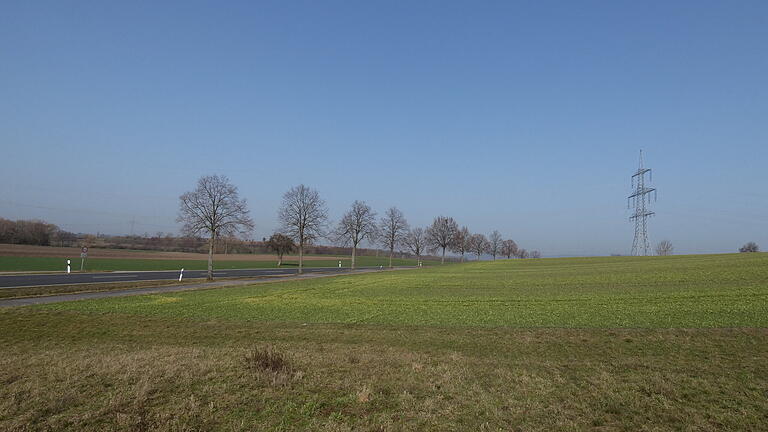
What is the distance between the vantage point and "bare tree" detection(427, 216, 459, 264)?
Result: 90.8 metres

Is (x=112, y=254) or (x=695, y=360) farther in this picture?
(x=112, y=254)

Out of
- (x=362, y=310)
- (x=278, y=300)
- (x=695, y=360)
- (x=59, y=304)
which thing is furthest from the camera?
(x=278, y=300)

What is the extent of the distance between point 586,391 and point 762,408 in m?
2.11

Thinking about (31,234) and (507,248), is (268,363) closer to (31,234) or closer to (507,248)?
(31,234)

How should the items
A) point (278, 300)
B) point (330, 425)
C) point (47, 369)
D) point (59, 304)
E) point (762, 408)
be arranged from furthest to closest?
point (278, 300)
point (59, 304)
point (47, 369)
point (762, 408)
point (330, 425)

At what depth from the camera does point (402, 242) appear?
265 ft

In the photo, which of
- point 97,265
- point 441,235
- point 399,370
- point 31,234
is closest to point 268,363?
point 399,370

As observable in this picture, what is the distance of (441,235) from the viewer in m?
90.8

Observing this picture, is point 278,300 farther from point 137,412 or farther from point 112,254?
point 112,254

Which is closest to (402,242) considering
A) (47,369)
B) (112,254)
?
(112,254)

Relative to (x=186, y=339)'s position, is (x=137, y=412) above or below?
above

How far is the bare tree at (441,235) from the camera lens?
298 feet

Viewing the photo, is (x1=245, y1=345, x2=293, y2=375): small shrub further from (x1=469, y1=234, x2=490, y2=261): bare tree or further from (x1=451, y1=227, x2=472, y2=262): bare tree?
(x1=469, y1=234, x2=490, y2=261): bare tree

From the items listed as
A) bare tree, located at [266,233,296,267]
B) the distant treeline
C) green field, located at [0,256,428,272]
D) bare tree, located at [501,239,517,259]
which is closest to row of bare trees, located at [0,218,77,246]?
the distant treeline
